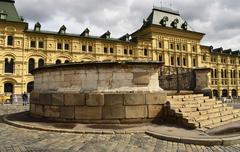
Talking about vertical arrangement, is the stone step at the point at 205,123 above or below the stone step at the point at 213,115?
below

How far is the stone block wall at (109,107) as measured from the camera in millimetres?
7844

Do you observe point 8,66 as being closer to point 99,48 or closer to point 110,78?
point 99,48

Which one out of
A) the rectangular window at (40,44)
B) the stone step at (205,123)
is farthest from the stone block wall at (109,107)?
the rectangular window at (40,44)

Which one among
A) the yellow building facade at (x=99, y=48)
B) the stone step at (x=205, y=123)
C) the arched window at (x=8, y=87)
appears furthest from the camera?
the yellow building facade at (x=99, y=48)

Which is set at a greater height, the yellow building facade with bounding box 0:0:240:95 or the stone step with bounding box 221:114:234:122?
the yellow building facade with bounding box 0:0:240:95

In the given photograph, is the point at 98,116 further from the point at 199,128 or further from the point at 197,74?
the point at 197,74

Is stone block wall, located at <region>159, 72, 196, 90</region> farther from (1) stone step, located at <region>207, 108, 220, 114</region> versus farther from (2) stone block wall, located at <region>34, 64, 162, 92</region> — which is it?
(2) stone block wall, located at <region>34, 64, 162, 92</region>

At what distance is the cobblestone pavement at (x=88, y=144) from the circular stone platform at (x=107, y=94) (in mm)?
1335

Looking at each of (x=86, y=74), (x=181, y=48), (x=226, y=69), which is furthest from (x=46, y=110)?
(x=226, y=69)

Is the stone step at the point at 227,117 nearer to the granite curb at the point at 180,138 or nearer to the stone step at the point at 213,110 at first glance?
the stone step at the point at 213,110

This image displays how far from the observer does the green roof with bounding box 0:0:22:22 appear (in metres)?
36.8

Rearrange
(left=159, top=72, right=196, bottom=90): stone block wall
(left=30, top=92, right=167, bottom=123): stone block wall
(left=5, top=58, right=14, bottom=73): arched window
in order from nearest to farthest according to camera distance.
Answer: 1. (left=30, top=92, right=167, bottom=123): stone block wall
2. (left=159, top=72, right=196, bottom=90): stone block wall
3. (left=5, top=58, right=14, bottom=73): arched window

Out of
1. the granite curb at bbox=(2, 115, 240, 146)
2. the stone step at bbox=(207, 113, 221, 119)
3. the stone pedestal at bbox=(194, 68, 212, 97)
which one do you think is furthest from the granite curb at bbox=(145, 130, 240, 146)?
the stone pedestal at bbox=(194, 68, 212, 97)

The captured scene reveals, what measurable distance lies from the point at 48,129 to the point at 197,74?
28.4 feet
